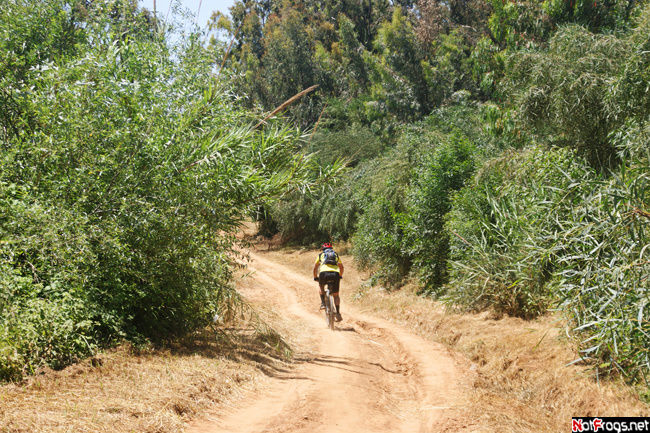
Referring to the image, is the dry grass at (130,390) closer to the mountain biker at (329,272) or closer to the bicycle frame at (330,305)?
the bicycle frame at (330,305)

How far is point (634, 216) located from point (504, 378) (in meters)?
3.23

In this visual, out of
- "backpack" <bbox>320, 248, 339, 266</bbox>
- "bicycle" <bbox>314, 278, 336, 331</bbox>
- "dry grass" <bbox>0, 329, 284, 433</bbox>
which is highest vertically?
"backpack" <bbox>320, 248, 339, 266</bbox>

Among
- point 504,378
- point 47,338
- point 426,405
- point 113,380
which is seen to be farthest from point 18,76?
point 504,378

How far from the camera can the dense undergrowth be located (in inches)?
235

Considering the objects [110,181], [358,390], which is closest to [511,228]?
[358,390]

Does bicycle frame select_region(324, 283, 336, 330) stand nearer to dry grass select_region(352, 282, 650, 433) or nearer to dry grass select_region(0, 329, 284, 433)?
dry grass select_region(352, 282, 650, 433)

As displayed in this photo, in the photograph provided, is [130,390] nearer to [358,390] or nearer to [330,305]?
[358,390]

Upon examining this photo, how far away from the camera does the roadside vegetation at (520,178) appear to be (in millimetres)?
6090

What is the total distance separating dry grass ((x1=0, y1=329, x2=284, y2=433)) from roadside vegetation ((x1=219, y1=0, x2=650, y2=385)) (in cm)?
338

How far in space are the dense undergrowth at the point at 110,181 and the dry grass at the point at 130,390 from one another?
32 centimetres

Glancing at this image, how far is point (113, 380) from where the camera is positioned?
5.49m

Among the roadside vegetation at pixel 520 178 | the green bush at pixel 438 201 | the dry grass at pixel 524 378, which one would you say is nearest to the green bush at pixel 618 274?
the roadside vegetation at pixel 520 178

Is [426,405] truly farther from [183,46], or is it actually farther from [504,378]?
[183,46]

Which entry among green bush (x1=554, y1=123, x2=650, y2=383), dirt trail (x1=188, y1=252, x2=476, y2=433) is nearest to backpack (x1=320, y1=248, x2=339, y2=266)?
dirt trail (x1=188, y1=252, x2=476, y2=433)
